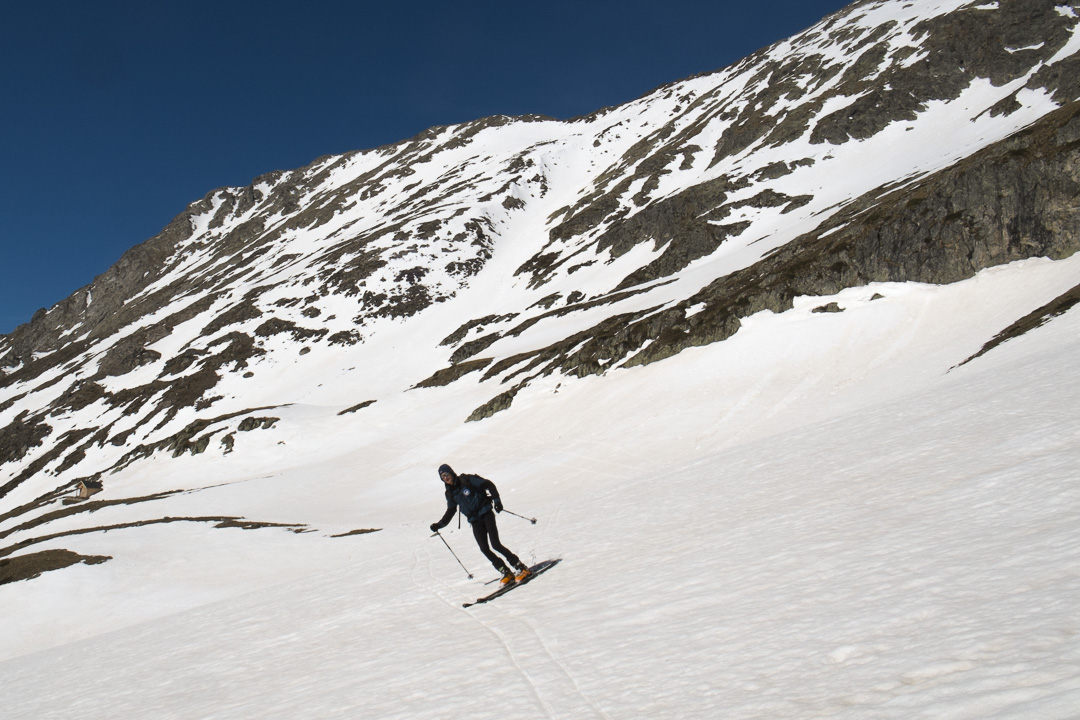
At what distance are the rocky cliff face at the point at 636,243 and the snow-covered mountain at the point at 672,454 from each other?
1.60 feet

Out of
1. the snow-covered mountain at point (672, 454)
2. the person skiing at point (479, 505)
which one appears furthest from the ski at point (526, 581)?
the snow-covered mountain at point (672, 454)

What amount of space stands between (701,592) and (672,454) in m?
19.1

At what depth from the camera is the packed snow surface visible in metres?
4.81

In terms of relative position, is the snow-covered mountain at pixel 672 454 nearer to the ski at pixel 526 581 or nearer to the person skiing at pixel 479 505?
the ski at pixel 526 581

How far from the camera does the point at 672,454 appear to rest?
2616 cm

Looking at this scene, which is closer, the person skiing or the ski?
the ski

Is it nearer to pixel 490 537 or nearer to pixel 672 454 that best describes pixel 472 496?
pixel 490 537

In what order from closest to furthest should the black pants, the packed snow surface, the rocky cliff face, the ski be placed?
1. the packed snow surface
2. the ski
3. the black pants
4. the rocky cliff face

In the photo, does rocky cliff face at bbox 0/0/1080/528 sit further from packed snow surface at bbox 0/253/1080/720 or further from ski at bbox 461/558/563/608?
ski at bbox 461/558/563/608

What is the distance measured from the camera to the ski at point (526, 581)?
999cm

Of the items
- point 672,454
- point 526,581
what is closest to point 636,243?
point 672,454

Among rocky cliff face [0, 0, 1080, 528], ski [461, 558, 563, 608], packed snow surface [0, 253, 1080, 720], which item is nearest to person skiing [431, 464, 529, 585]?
ski [461, 558, 563, 608]

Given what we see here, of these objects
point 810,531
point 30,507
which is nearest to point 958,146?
point 810,531

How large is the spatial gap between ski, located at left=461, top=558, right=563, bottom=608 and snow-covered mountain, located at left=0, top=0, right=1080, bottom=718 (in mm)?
409
